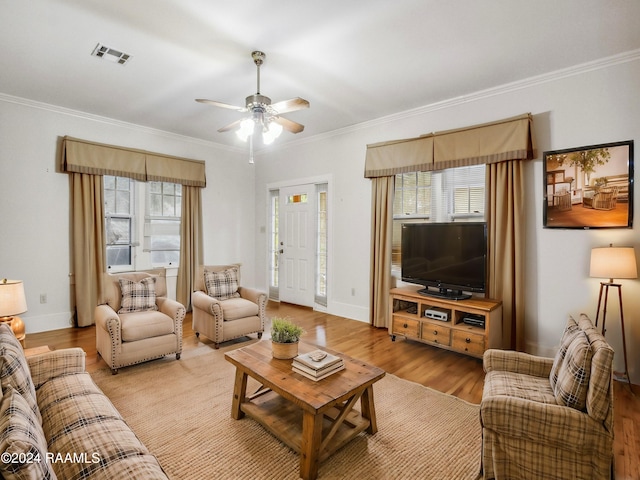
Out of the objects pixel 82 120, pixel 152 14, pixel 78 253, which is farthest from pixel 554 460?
pixel 82 120

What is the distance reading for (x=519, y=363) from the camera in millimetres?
2146

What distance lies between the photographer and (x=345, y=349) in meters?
3.79

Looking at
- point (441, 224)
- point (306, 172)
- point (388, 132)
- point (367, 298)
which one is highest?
point (388, 132)

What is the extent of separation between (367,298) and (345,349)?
1207mm

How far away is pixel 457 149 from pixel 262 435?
346 centimetres

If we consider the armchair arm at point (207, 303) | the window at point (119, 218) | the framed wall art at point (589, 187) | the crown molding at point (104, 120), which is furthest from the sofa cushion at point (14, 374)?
the framed wall art at point (589, 187)

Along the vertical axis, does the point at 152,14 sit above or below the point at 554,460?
above

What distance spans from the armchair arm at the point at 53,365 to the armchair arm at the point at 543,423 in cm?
239

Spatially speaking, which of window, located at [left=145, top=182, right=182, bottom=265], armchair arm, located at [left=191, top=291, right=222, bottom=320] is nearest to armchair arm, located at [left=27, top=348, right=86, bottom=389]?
armchair arm, located at [left=191, top=291, right=222, bottom=320]

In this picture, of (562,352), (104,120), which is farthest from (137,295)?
(562,352)

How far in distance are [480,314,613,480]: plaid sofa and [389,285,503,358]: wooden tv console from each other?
1.47 metres

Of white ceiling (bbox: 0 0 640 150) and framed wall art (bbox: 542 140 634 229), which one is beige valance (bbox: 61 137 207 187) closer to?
white ceiling (bbox: 0 0 640 150)

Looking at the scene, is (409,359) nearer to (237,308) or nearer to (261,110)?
(237,308)

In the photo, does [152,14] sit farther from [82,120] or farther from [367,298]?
[367,298]
